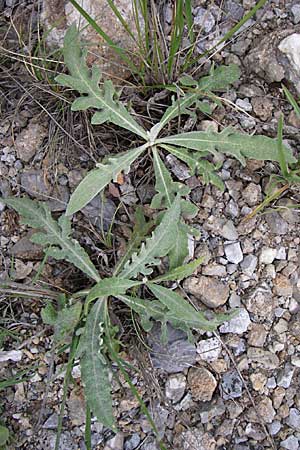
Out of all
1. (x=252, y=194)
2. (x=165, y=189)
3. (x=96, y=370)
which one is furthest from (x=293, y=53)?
(x=96, y=370)

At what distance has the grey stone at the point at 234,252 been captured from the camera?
212cm

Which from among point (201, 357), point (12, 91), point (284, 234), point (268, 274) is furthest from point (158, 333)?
point (12, 91)

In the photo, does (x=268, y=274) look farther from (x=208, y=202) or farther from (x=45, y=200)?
(x=45, y=200)

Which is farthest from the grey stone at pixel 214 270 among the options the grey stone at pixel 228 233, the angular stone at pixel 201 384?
the angular stone at pixel 201 384

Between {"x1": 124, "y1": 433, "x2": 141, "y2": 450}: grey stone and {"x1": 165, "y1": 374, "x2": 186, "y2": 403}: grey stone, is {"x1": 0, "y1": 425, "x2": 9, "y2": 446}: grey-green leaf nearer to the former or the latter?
{"x1": 124, "y1": 433, "x2": 141, "y2": 450}: grey stone

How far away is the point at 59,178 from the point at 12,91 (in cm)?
38

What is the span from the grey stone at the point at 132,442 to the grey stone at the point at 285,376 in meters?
0.51

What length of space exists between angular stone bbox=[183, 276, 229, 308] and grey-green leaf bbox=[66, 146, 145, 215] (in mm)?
438

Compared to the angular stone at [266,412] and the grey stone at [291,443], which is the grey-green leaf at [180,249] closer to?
the angular stone at [266,412]

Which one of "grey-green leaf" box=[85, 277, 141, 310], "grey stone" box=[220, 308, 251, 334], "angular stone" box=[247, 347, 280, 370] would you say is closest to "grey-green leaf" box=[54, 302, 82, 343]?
"grey-green leaf" box=[85, 277, 141, 310]

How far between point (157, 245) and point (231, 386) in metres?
0.55

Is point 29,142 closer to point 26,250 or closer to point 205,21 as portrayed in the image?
point 26,250

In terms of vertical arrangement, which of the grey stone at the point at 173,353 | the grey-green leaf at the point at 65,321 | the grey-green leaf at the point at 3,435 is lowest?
the grey stone at the point at 173,353

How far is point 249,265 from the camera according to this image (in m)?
2.11
